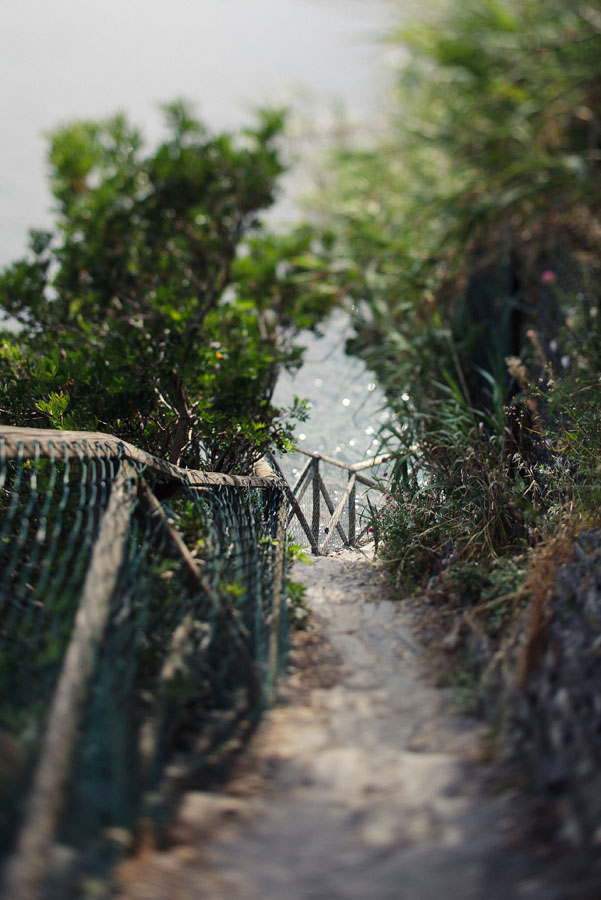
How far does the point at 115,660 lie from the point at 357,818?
29.1 inches

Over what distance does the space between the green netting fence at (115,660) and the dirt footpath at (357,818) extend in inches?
4.9

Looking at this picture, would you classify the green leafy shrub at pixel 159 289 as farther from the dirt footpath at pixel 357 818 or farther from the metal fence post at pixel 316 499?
the metal fence post at pixel 316 499

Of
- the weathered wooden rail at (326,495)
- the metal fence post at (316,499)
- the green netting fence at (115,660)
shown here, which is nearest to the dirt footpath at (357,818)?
the green netting fence at (115,660)

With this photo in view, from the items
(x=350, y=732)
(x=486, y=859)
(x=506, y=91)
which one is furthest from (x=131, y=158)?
(x=486, y=859)

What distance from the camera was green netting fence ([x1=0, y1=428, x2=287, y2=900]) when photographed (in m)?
1.19

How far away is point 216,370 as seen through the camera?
10.3ft

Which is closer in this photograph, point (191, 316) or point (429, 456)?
point (191, 316)

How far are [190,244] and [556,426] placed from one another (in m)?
2.30

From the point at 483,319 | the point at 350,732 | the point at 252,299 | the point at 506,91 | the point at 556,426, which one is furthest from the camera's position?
the point at 483,319

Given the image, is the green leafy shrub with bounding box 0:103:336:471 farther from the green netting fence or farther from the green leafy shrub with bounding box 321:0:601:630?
the green netting fence

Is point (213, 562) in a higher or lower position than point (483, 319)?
lower

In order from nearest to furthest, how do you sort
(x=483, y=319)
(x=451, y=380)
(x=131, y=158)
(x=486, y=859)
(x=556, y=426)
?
(x=486, y=859) < (x=131, y=158) < (x=556, y=426) < (x=451, y=380) < (x=483, y=319)

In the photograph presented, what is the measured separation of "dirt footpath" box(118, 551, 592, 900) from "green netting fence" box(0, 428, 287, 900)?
0.12 meters

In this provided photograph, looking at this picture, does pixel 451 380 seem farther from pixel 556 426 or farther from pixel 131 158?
pixel 131 158
